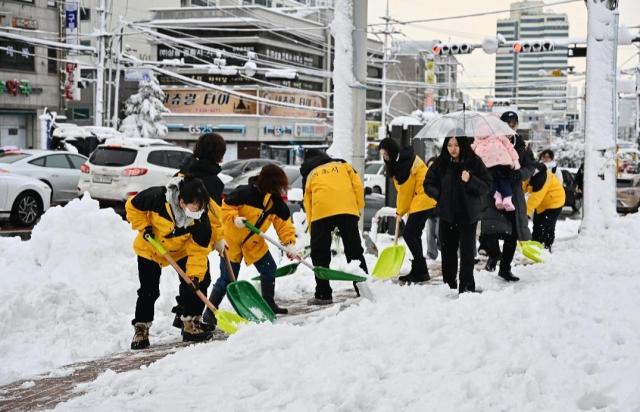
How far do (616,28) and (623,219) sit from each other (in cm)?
344

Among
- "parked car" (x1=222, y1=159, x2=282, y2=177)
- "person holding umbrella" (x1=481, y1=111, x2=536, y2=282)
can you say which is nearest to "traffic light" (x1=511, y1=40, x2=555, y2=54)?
"parked car" (x1=222, y1=159, x2=282, y2=177)

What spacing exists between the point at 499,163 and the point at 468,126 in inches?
28.0

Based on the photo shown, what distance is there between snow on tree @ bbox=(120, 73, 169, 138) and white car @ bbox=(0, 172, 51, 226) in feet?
110

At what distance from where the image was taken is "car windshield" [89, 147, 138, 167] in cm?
1895

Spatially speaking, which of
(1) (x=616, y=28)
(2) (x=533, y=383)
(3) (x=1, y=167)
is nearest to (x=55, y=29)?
(3) (x=1, y=167)

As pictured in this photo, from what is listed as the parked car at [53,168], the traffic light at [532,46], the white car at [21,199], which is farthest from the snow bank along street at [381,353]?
the traffic light at [532,46]

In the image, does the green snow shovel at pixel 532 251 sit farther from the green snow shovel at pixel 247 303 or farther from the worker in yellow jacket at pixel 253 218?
the green snow shovel at pixel 247 303

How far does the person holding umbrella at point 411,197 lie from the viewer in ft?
31.6

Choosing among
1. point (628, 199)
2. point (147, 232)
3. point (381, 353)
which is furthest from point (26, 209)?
point (628, 199)

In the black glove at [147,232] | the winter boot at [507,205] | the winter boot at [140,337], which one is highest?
the winter boot at [507,205]

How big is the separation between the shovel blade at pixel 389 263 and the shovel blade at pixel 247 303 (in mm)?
2282

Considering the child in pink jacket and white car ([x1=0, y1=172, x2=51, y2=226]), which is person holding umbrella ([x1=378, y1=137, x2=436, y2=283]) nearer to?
the child in pink jacket

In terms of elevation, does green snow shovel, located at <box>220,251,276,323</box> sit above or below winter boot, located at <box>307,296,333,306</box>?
above

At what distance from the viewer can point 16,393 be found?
18.3 ft
